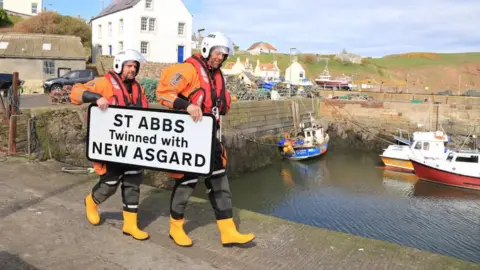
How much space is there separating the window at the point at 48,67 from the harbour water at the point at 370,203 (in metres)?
15.7

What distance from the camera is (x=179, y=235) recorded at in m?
3.88

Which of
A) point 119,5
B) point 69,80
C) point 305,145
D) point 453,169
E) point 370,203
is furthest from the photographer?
point 119,5

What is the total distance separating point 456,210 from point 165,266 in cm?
1628

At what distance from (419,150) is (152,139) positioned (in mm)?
21484

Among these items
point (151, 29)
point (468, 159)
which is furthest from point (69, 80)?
point (468, 159)

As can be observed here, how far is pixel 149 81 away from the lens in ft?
62.3

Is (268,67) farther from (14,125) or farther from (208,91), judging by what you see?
(208,91)

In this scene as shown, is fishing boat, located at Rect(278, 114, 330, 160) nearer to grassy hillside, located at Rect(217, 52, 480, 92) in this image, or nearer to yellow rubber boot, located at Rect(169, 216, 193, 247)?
yellow rubber boot, located at Rect(169, 216, 193, 247)

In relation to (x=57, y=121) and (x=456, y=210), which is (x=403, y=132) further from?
(x=57, y=121)

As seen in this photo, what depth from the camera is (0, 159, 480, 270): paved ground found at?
3.50 meters

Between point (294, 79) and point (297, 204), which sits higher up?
point (294, 79)

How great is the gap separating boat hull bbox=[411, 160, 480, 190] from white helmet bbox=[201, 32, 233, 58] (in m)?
19.1

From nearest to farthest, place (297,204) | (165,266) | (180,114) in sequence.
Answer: (165,266) → (180,114) → (297,204)

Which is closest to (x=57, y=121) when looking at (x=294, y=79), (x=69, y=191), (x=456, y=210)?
(x=69, y=191)
